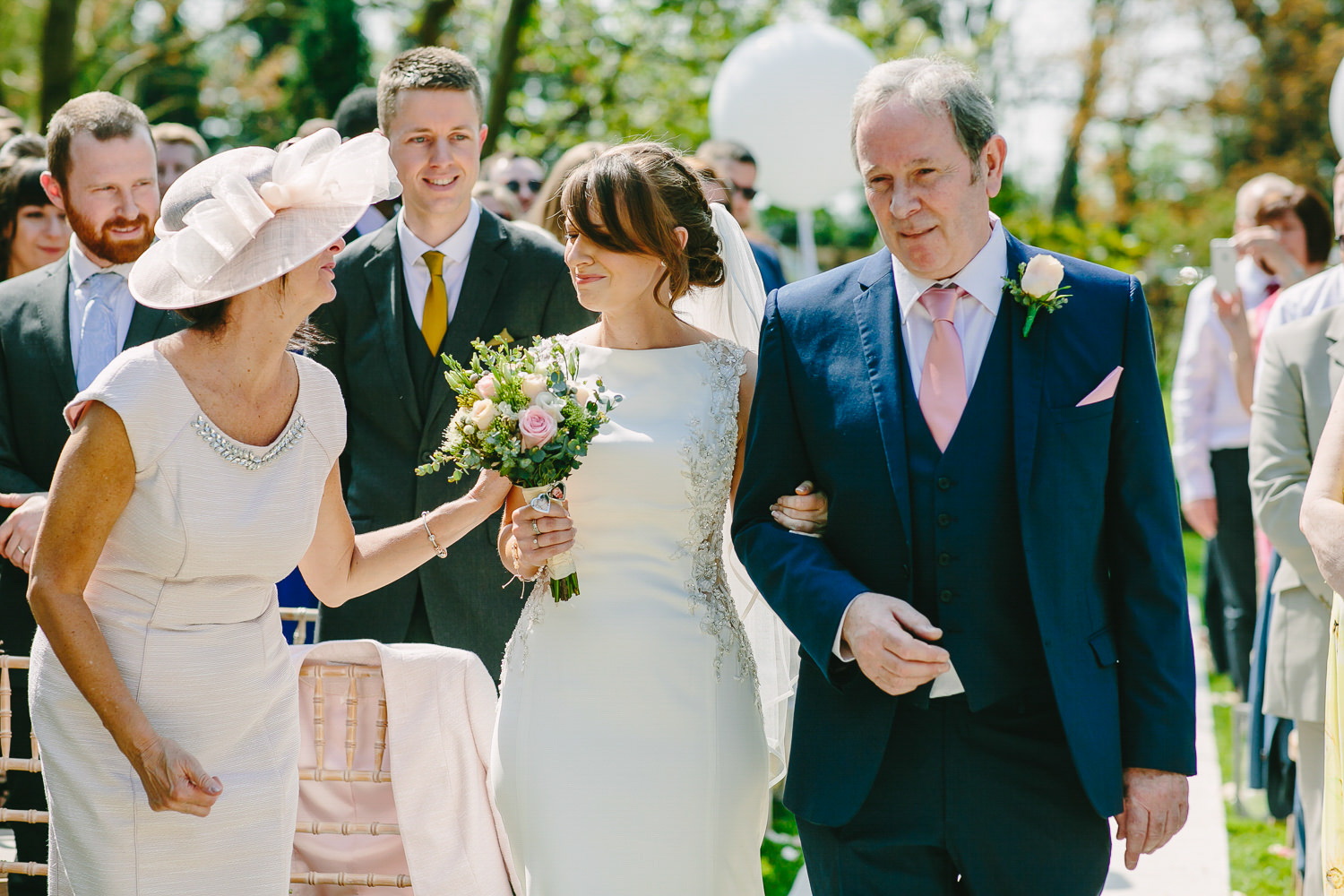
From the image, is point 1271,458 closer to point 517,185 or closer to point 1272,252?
point 1272,252

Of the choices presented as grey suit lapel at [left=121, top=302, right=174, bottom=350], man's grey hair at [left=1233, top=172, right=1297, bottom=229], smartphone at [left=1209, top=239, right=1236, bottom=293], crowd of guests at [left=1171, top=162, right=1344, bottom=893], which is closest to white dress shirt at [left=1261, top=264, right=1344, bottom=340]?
crowd of guests at [left=1171, top=162, right=1344, bottom=893]

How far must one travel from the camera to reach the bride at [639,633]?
3375mm

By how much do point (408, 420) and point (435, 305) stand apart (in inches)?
16.1

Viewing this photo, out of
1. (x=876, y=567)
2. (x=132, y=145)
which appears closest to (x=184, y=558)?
(x=876, y=567)

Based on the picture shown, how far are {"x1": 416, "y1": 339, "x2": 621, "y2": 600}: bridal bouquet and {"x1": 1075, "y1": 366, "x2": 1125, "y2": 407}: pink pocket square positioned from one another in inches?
46.4

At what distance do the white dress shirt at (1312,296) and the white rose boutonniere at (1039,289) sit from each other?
10.6ft

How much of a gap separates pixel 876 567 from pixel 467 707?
132 centimetres

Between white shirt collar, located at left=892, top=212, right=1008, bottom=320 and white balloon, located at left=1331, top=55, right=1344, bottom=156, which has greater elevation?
white balloon, located at left=1331, top=55, right=1344, bottom=156

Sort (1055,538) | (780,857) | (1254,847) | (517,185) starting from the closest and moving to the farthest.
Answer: (1055,538) → (780,857) → (1254,847) → (517,185)

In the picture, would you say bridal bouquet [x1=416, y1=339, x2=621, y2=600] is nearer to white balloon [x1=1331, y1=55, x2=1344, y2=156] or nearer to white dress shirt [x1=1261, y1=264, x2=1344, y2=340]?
white dress shirt [x1=1261, y1=264, x2=1344, y2=340]

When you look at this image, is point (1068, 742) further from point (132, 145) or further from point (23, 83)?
point (23, 83)

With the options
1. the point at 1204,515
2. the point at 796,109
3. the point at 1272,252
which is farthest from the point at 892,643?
the point at 796,109

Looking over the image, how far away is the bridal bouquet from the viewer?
3162mm

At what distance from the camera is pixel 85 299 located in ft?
14.3
